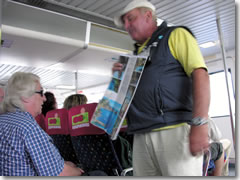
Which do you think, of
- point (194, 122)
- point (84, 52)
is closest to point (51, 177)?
point (194, 122)

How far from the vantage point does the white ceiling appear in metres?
3.12

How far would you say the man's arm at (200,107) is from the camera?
92 centimetres

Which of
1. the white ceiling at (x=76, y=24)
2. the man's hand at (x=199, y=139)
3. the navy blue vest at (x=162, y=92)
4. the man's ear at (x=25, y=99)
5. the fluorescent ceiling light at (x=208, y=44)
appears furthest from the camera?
the fluorescent ceiling light at (x=208, y=44)

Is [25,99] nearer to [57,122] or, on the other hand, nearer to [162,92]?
[162,92]

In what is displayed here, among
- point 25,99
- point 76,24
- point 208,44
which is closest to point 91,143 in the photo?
point 25,99

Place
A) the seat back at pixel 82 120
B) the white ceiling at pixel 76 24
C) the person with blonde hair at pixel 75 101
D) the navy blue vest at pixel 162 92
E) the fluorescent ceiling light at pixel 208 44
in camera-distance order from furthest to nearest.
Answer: the fluorescent ceiling light at pixel 208 44
the white ceiling at pixel 76 24
the person with blonde hair at pixel 75 101
the seat back at pixel 82 120
the navy blue vest at pixel 162 92

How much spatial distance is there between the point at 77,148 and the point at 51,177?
2.86 ft

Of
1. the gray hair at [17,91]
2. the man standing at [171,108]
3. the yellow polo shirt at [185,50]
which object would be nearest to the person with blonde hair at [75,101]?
the gray hair at [17,91]

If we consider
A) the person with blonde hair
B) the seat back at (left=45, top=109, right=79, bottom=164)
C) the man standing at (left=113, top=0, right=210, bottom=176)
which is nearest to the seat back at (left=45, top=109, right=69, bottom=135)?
the seat back at (left=45, top=109, right=79, bottom=164)

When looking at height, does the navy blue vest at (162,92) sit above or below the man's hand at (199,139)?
above

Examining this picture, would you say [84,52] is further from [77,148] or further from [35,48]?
[77,148]

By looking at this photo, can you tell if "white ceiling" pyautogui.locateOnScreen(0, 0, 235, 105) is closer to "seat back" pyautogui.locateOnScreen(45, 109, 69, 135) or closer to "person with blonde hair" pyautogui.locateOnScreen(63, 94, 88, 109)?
"person with blonde hair" pyautogui.locateOnScreen(63, 94, 88, 109)

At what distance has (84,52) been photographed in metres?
3.99

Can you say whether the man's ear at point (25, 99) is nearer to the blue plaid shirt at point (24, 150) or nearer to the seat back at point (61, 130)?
the blue plaid shirt at point (24, 150)
